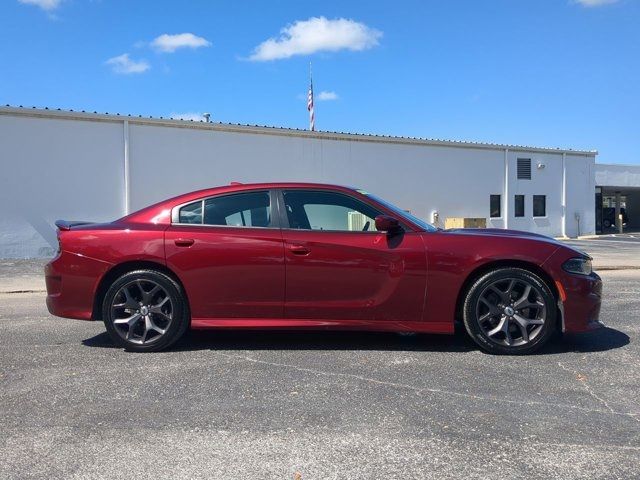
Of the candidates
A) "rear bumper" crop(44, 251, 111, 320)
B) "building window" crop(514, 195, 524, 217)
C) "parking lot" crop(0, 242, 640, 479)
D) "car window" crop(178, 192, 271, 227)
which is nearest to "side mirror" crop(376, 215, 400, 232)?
"car window" crop(178, 192, 271, 227)

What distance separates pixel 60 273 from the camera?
17.0ft

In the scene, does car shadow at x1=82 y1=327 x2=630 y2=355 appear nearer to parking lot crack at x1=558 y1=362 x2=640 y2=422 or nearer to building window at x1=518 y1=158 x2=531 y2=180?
parking lot crack at x1=558 y1=362 x2=640 y2=422

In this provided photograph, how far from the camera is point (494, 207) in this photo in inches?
939

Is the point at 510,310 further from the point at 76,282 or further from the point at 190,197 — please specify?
the point at 76,282

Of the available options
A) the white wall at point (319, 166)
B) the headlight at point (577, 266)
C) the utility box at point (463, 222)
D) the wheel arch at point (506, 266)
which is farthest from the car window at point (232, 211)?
the utility box at point (463, 222)

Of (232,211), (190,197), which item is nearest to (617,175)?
(232,211)

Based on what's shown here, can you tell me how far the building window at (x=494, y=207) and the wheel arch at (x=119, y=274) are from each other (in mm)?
20396

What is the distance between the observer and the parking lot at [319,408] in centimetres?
301

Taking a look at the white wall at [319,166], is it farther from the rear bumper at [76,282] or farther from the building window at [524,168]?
the rear bumper at [76,282]

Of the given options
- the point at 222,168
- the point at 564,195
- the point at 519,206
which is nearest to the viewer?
the point at 222,168

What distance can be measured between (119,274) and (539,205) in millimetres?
23087

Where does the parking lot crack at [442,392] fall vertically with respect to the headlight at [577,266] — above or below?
below

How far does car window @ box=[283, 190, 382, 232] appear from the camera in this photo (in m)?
5.16

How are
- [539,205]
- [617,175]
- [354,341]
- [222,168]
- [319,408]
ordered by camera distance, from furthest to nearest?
[617,175] → [539,205] → [222,168] → [354,341] → [319,408]
